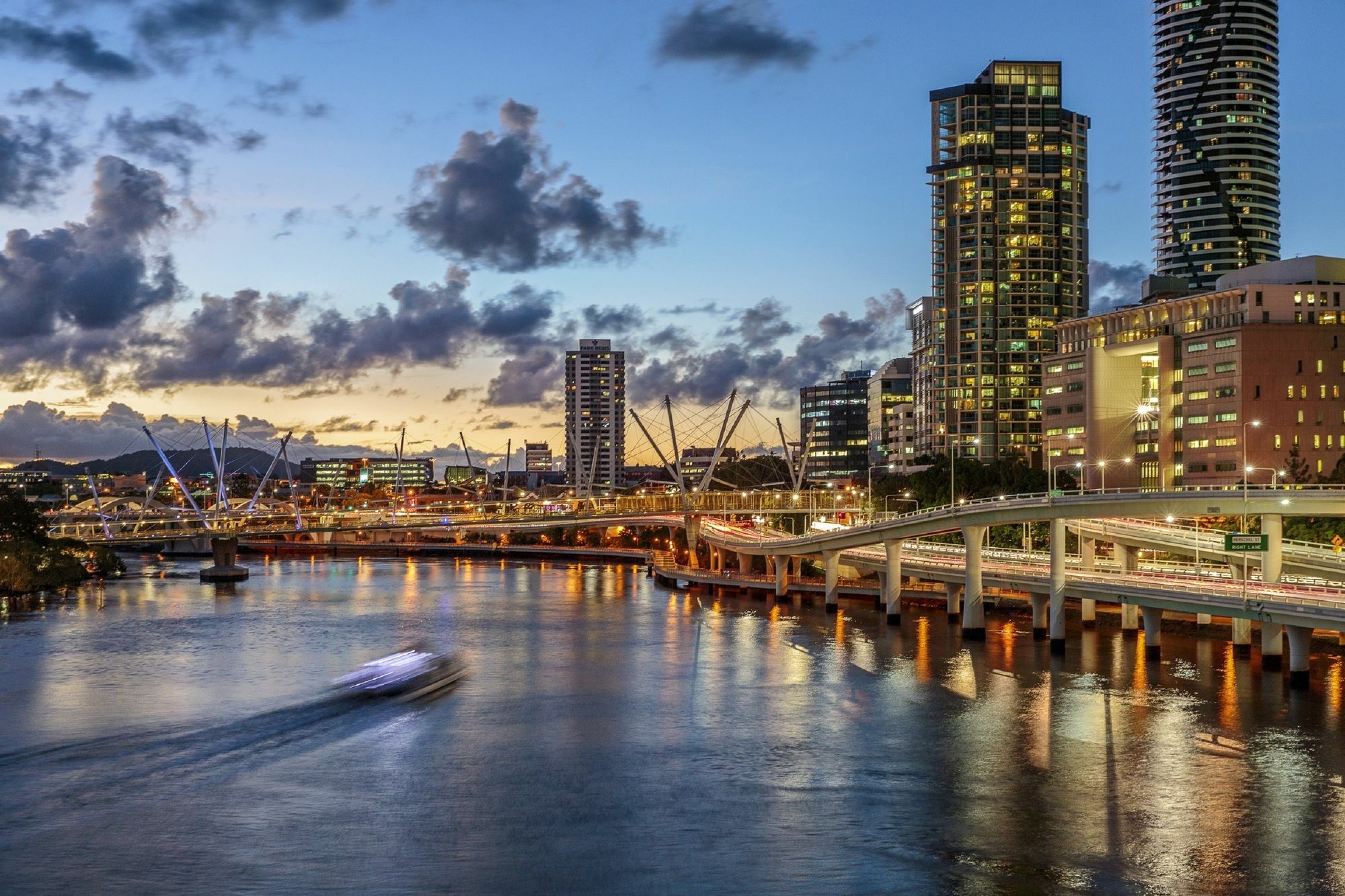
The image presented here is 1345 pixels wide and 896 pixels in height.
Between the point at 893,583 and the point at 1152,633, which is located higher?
the point at 893,583

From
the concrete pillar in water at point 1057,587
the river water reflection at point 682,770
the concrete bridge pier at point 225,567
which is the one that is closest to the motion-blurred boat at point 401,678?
the river water reflection at point 682,770

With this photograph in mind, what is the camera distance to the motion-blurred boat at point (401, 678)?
50.2 meters

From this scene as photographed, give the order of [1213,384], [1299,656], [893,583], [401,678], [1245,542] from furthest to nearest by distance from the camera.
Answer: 1. [1213,384]
2. [893,583]
3. [1245,542]
4. [401,678]
5. [1299,656]

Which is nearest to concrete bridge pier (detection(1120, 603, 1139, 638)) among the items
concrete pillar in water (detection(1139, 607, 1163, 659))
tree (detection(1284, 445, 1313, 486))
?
concrete pillar in water (detection(1139, 607, 1163, 659))

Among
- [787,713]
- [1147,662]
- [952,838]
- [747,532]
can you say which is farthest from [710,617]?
[952,838]

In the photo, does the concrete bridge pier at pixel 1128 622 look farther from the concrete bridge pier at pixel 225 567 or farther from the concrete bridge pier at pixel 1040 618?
the concrete bridge pier at pixel 225 567

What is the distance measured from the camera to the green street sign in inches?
2092

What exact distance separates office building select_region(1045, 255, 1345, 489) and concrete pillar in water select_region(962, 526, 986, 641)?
164 feet

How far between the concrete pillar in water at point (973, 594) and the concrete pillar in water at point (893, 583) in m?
7.61

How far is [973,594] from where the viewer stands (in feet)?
227

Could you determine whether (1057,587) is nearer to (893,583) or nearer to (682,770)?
(893,583)

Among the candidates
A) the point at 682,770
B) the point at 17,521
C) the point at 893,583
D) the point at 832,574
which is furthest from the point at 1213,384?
the point at 17,521

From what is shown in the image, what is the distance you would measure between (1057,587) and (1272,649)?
38.6 feet

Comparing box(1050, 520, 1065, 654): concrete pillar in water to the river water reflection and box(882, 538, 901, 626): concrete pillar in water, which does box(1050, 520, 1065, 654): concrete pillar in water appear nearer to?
the river water reflection
